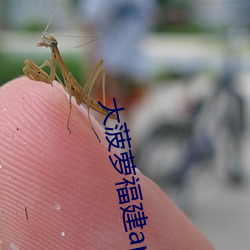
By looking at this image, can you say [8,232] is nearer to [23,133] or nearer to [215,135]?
[23,133]

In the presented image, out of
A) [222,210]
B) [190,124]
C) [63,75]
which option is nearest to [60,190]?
[63,75]

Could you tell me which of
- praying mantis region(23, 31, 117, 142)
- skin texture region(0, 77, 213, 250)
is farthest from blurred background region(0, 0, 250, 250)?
skin texture region(0, 77, 213, 250)

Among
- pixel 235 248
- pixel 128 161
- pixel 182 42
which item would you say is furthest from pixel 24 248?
pixel 182 42

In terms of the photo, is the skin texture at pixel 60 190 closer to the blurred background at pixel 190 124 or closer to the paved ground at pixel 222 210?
the blurred background at pixel 190 124

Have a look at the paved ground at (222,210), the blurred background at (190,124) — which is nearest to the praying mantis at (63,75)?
the blurred background at (190,124)

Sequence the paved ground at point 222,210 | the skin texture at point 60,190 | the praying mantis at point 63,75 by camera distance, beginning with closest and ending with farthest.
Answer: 1. the skin texture at point 60,190
2. the praying mantis at point 63,75
3. the paved ground at point 222,210

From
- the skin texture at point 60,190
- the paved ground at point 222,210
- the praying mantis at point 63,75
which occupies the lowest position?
the skin texture at point 60,190

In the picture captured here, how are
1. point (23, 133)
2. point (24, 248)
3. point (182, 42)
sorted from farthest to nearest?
point (182, 42)
point (23, 133)
point (24, 248)

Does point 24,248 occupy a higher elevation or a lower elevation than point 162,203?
lower
